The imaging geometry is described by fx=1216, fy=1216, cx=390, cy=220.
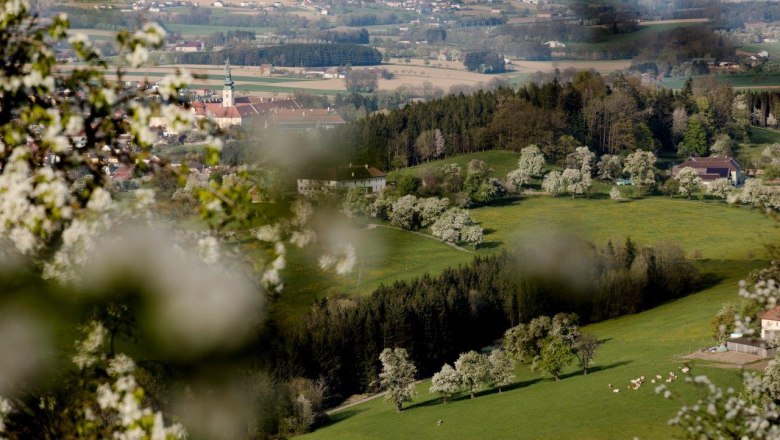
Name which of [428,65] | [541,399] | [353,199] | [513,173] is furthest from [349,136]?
[428,65]

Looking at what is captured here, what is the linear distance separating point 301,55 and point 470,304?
122 meters

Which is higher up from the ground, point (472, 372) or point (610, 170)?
point (472, 372)

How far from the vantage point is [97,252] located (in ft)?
21.9

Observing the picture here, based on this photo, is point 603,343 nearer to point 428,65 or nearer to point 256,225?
point 256,225

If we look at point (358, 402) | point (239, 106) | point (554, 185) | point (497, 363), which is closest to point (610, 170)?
point (554, 185)

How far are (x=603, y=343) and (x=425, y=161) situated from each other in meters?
42.7

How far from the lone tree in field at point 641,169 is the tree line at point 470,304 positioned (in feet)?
67.6

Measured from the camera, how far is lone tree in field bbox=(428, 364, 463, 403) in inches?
1866

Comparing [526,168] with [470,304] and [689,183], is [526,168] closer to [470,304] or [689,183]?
[689,183]

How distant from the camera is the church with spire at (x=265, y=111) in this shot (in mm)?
86825

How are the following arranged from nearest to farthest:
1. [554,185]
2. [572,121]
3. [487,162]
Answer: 1. [554,185]
2. [487,162]
3. [572,121]

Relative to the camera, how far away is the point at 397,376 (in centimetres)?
4931

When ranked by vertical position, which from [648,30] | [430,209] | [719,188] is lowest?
[719,188]

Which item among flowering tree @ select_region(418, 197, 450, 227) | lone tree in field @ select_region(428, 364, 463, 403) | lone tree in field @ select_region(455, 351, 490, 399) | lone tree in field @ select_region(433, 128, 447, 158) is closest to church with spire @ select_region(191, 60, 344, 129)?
lone tree in field @ select_region(433, 128, 447, 158)
